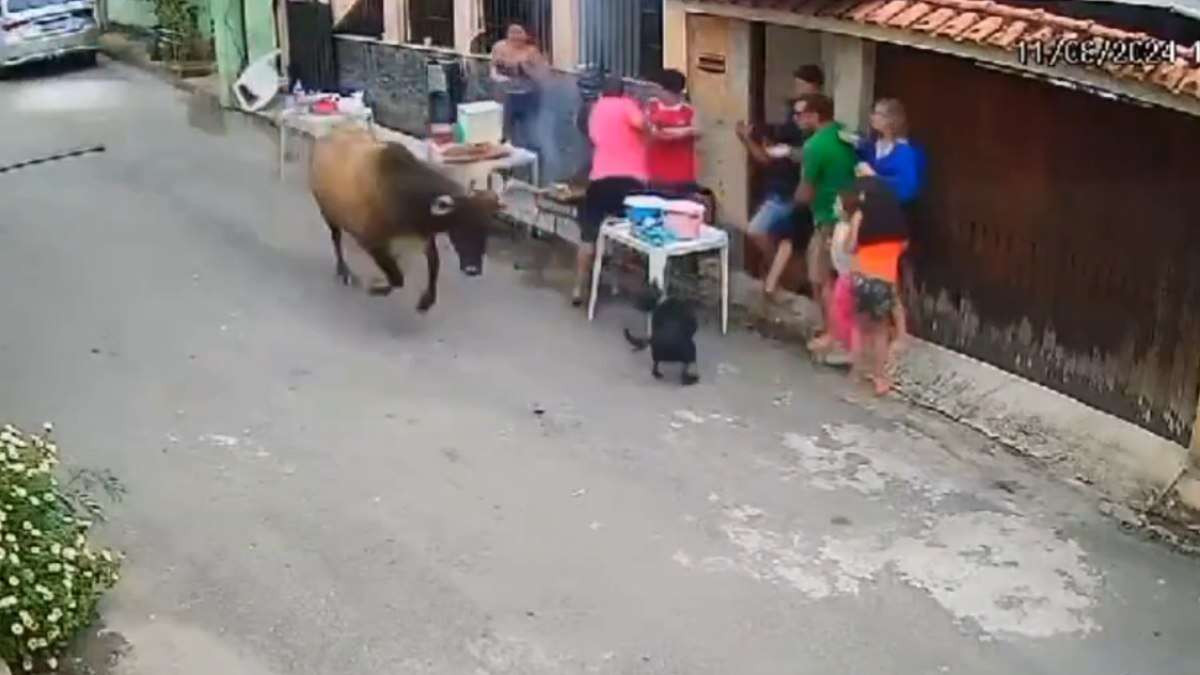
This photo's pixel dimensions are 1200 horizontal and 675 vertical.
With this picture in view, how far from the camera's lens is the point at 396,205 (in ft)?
36.0

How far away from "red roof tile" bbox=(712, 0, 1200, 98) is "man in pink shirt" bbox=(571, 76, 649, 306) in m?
1.34

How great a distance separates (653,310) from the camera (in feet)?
32.9

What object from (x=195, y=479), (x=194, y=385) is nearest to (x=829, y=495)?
(x=195, y=479)

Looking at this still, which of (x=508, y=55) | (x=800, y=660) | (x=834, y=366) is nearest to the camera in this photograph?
(x=800, y=660)

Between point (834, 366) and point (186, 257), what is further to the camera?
point (186, 257)

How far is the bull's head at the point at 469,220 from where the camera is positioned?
36.1ft

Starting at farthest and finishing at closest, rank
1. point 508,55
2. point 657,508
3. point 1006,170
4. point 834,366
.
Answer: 1. point 508,55
2. point 834,366
3. point 1006,170
4. point 657,508

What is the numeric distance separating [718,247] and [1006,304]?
1.83m

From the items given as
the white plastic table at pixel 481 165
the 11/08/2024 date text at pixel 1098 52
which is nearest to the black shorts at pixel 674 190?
the white plastic table at pixel 481 165

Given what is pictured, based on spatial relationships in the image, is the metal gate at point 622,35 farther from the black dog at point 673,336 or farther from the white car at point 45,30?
the white car at point 45,30

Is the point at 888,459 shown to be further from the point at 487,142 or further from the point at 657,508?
the point at 487,142

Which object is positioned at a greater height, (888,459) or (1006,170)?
(1006,170)

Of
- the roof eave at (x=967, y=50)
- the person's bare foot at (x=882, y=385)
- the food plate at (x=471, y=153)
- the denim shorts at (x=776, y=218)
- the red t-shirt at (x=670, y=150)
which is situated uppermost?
the roof eave at (x=967, y=50)

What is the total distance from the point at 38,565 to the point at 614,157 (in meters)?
5.41
